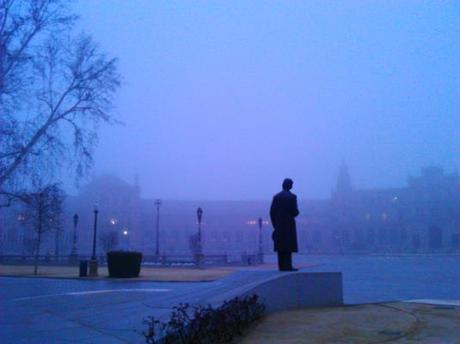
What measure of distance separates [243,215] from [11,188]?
358 feet

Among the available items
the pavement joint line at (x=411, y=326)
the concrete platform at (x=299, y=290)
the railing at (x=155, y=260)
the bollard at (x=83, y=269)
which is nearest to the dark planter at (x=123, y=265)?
the bollard at (x=83, y=269)

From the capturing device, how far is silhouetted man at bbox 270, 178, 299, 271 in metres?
14.5

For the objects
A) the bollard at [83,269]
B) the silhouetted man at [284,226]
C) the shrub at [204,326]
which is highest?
the silhouetted man at [284,226]

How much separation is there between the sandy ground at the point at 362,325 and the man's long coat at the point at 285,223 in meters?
2.15

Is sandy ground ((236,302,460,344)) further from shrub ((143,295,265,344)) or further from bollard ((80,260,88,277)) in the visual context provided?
bollard ((80,260,88,277))

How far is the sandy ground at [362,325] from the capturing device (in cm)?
864

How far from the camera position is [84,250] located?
313ft

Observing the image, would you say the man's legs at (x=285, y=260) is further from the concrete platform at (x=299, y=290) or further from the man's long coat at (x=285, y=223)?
the concrete platform at (x=299, y=290)

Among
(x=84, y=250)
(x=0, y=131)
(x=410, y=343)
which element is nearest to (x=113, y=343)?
(x=410, y=343)

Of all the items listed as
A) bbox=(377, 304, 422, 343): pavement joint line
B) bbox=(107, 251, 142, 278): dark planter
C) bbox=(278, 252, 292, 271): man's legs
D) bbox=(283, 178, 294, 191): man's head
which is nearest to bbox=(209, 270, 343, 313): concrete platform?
bbox=(278, 252, 292, 271): man's legs

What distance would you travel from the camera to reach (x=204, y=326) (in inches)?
291

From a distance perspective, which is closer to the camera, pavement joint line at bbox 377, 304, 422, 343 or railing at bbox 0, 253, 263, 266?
pavement joint line at bbox 377, 304, 422, 343

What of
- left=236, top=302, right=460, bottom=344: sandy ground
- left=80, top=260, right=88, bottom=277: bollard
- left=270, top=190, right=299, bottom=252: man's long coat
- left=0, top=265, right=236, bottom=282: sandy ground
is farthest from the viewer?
left=80, top=260, right=88, bottom=277: bollard

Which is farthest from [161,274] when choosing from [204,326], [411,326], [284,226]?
[204,326]
